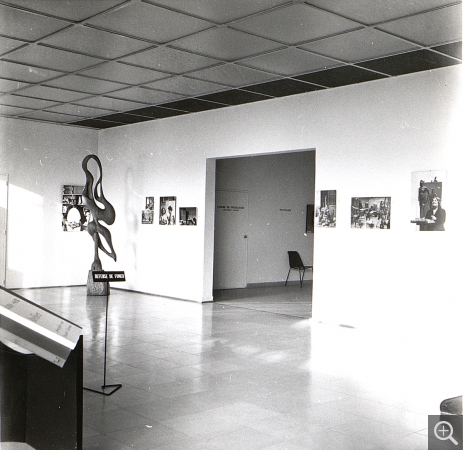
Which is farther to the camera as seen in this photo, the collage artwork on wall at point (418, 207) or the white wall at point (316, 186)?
the white wall at point (316, 186)

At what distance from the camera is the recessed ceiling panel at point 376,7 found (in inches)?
232

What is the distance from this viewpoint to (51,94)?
411 inches

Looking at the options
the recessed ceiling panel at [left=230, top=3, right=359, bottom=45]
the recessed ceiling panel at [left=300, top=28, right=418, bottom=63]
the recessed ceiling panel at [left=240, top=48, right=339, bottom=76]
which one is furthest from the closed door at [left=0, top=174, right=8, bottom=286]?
the recessed ceiling panel at [left=300, top=28, right=418, bottom=63]

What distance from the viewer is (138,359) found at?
666 centimetres

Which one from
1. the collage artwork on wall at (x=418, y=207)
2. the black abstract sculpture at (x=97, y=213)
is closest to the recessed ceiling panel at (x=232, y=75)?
the collage artwork on wall at (x=418, y=207)

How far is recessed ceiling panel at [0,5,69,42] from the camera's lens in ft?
21.3

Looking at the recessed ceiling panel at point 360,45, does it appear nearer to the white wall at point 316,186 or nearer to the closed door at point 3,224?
the white wall at point 316,186

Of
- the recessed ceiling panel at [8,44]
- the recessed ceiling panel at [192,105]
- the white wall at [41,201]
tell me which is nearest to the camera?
the recessed ceiling panel at [8,44]

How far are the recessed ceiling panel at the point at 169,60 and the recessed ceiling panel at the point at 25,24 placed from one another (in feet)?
4.21

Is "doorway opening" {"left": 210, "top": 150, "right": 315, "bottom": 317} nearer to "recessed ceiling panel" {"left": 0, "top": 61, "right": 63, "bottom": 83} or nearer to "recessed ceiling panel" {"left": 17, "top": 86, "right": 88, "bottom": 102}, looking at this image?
"recessed ceiling panel" {"left": 17, "top": 86, "right": 88, "bottom": 102}

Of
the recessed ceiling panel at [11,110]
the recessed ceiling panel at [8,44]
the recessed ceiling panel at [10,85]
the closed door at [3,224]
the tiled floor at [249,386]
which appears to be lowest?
the tiled floor at [249,386]

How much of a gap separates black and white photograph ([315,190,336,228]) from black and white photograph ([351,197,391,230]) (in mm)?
389

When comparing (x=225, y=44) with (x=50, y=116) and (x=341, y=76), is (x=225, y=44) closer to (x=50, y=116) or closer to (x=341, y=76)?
(x=341, y=76)

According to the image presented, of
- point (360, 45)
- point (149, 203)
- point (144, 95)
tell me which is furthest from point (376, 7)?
point (149, 203)
